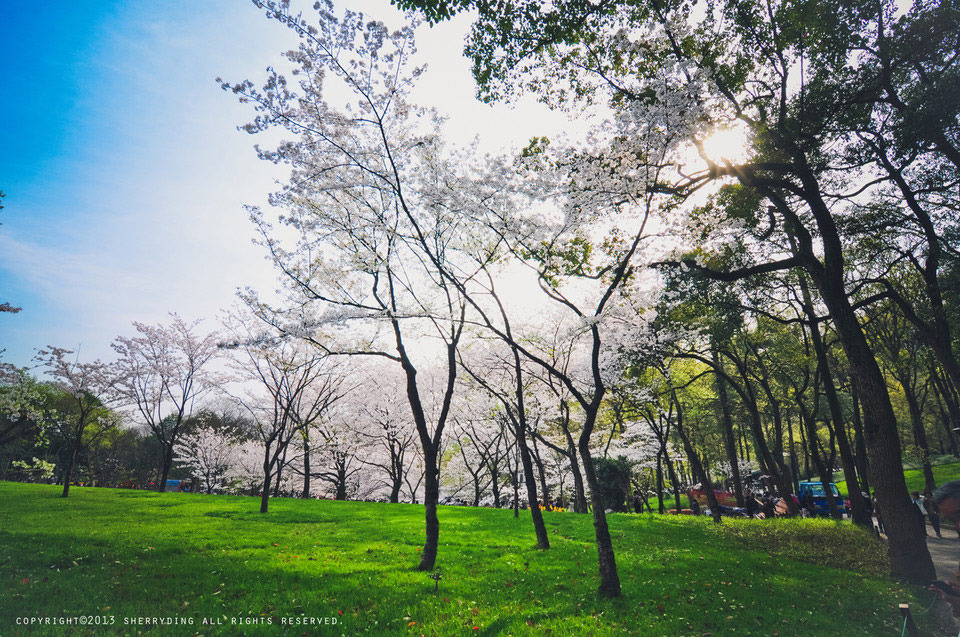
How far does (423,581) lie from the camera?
769 cm

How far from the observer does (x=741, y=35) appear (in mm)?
9836

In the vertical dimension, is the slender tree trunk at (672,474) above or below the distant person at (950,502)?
below

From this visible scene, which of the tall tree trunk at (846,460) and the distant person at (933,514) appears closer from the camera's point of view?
the tall tree trunk at (846,460)

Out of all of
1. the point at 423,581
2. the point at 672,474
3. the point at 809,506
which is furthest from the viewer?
the point at 672,474

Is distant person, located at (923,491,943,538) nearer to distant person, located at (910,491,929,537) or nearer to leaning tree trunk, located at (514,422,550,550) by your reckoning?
distant person, located at (910,491,929,537)

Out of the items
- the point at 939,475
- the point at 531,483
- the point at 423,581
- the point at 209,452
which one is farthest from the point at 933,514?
the point at 209,452

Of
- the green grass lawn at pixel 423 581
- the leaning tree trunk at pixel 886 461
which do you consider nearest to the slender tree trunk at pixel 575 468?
the green grass lawn at pixel 423 581

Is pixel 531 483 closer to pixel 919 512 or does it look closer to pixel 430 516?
pixel 430 516

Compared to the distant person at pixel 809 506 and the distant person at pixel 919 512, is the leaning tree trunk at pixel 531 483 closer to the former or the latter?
the distant person at pixel 919 512

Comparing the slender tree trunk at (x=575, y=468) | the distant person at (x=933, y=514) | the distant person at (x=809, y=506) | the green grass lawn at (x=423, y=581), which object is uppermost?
the slender tree trunk at (x=575, y=468)

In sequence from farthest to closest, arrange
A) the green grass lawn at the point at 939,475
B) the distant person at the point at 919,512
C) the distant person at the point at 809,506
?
the green grass lawn at the point at 939,475 < the distant person at the point at 809,506 < the distant person at the point at 919,512

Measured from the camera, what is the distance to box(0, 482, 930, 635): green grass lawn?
578cm

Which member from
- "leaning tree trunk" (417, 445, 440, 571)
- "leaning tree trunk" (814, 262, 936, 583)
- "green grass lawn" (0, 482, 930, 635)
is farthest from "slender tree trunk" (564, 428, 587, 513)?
"leaning tree trunk" (814, 262, 936, 583)

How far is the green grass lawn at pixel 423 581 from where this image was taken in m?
5.78
